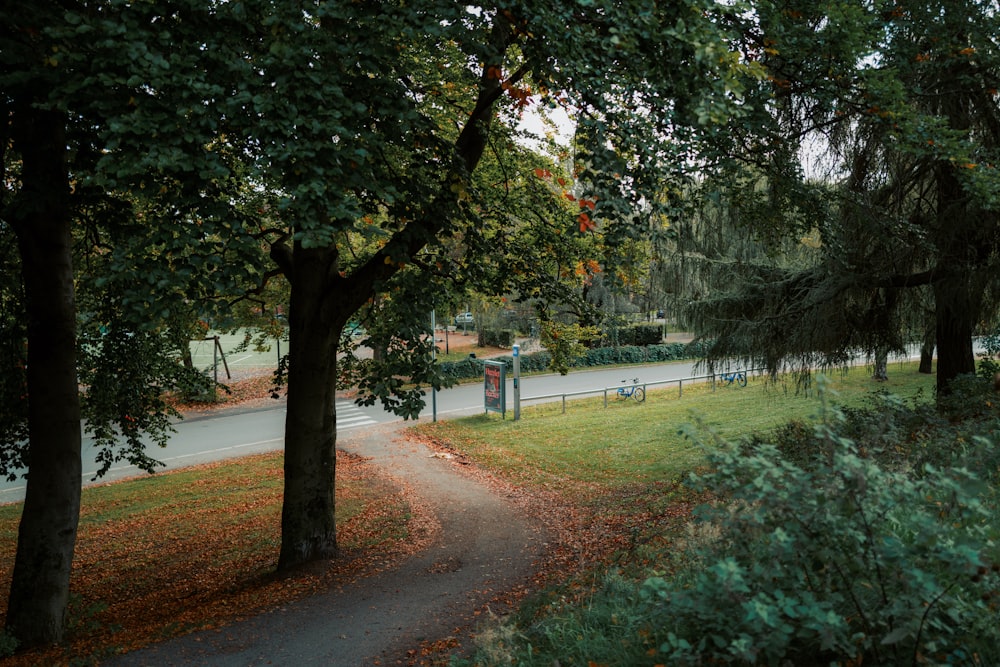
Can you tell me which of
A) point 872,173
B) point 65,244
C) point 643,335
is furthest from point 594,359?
point 65,244

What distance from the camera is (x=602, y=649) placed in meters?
3.71

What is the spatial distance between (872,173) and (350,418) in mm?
17059

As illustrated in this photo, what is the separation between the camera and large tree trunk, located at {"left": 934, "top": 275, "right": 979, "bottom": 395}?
8.98 m

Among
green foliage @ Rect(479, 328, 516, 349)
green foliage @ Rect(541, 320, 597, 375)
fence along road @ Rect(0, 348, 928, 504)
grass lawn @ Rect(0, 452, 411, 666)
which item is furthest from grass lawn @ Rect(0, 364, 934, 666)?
green foliage @ Rect(479, 328, 516, 349)

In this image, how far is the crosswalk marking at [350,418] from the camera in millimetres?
21219

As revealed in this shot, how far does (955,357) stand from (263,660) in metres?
10.5

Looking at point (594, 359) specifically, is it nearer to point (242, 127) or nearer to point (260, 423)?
point (260, 423)

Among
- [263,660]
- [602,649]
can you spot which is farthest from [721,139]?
[263,660]

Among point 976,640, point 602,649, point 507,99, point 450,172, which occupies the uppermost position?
point 507,99

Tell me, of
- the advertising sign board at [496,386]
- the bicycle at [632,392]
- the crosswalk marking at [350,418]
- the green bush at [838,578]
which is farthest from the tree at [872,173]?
the crosswalk marking at [350,418]

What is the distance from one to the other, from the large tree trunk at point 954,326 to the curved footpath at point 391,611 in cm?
650

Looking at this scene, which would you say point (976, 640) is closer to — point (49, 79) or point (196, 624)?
point (49, 79)

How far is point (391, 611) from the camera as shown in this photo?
7.02 m

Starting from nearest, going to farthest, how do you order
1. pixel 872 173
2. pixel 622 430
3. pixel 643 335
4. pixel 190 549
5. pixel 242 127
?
pixel 242 127 < pixel 872 173 < pixel 190 549 < pixel 622 430 < pixel 643 335
